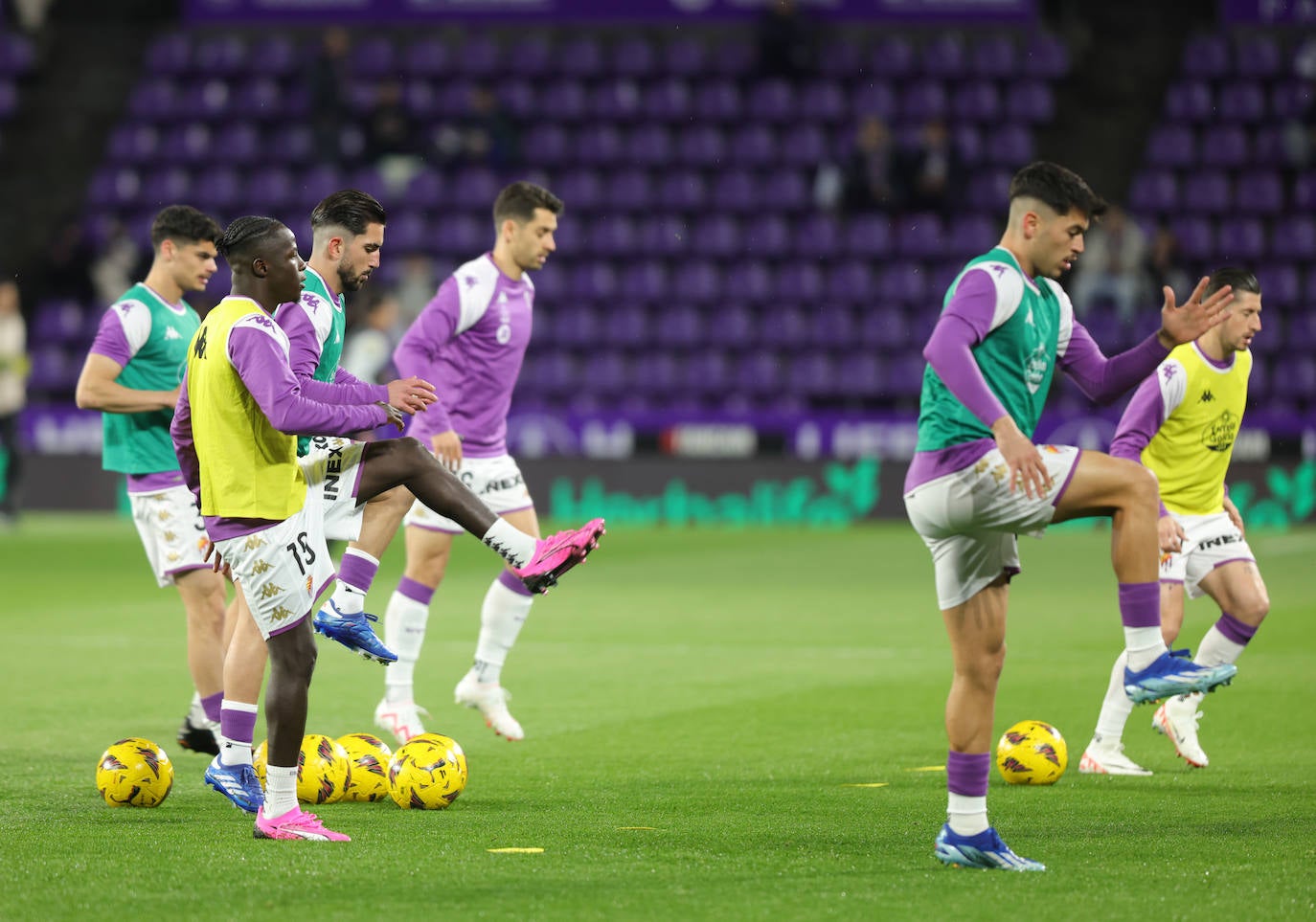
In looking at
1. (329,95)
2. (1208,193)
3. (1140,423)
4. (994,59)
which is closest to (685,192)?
(994,59)

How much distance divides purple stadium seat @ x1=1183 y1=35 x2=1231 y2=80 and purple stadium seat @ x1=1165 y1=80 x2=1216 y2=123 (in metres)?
0.17

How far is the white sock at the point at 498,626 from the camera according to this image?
339 inches

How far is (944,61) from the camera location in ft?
78.4

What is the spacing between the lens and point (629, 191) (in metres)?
23.6

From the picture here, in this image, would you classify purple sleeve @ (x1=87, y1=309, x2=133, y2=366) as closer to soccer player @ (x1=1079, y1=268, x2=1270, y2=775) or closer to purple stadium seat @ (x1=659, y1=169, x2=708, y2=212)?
soccer player @ (x1=1079, y1=268, x2=1270, y2=775)

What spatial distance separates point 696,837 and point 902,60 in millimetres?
19403

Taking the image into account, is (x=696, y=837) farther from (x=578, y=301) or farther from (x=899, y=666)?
(x=578, y=301)

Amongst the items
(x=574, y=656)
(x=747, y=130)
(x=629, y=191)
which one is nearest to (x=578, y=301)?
(x=629, y=191)

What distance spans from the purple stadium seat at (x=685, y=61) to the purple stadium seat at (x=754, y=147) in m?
1.26

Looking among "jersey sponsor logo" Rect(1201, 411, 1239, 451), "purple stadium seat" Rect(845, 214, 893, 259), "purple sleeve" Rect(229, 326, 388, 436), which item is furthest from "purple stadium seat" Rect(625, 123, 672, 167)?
"purple sleeve" Rect(229, 326, 388, 436)

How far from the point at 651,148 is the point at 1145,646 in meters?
18.9

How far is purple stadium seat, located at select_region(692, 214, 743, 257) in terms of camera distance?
23094 millimetres

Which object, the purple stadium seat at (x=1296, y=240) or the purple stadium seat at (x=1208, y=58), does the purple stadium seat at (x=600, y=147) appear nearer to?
the purple stadium seat at (x=1208, y=58)

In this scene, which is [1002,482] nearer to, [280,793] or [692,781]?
[692,781]
